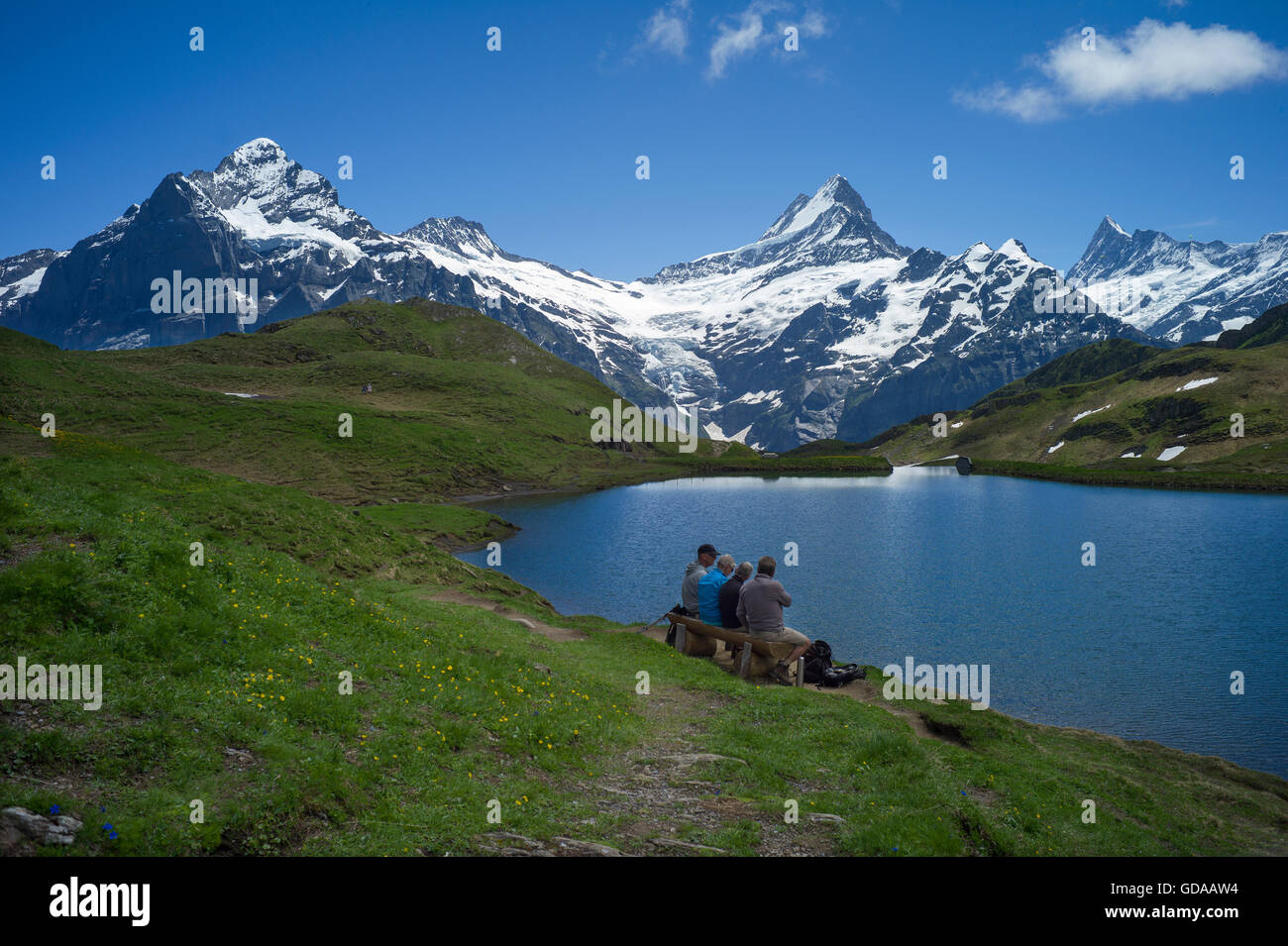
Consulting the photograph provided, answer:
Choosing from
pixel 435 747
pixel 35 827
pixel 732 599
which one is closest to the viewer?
pixel 35 827

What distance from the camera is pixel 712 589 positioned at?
28.5 m

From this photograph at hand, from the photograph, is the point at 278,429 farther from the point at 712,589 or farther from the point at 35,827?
the point at 35,827

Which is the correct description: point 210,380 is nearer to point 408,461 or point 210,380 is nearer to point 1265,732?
point 408,461

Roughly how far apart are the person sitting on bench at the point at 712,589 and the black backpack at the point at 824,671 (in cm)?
416

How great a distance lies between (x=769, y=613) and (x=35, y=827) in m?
21.3

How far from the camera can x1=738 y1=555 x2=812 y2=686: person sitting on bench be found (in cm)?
2547

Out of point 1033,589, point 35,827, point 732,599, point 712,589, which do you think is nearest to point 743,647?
point 732,599

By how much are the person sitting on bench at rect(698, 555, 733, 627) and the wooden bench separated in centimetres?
46

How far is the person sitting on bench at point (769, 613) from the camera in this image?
25469 mm

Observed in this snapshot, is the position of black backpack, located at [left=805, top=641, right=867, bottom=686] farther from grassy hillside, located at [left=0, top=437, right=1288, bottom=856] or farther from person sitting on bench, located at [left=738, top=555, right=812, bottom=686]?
grassy hillside, located at [left=0, top=437, right=1288, bottom=856]

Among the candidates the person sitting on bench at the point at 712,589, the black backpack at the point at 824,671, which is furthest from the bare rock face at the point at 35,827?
the black backpack at the point at 824,671

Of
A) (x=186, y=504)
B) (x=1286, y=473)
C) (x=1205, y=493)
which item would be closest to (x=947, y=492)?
(x=1205, y=493)

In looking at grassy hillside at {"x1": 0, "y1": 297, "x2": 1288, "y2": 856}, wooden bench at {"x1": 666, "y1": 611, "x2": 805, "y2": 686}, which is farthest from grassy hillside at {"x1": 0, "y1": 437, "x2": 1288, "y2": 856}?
wooden bench at {"x1": 666, "y1": 611, "x2": 805, "y2": 686}

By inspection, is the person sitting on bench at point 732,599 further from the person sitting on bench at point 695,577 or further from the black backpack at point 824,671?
the black backpack at point 824,671
